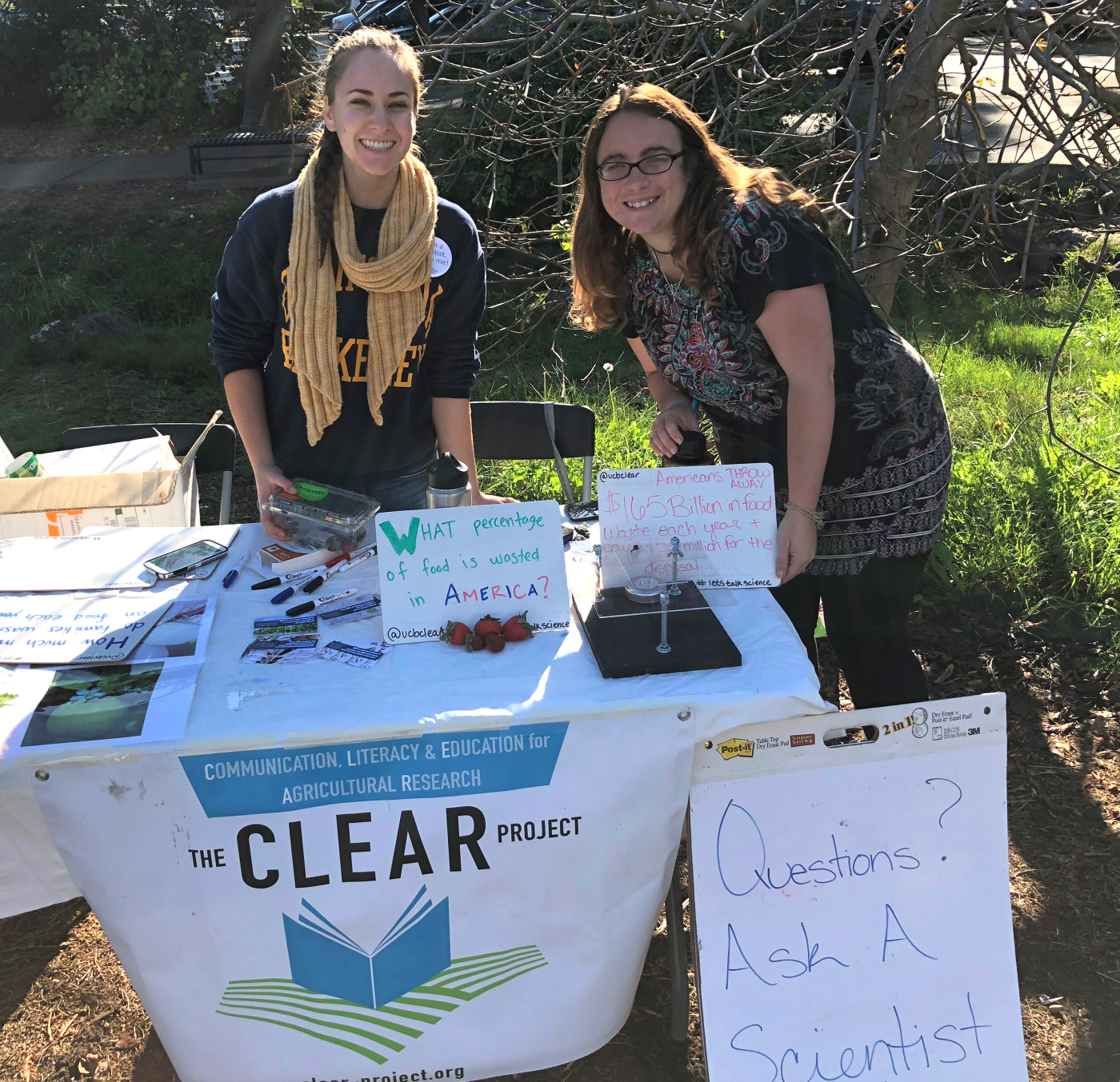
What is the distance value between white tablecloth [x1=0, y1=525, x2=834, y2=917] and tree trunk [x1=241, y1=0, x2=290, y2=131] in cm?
934

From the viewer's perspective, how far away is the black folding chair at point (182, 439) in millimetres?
3180

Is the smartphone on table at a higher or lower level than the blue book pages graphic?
higher

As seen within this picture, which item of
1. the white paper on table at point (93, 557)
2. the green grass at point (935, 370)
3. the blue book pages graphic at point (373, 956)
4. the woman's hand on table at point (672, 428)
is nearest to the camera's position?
the blue book pages graphic at point (373, 956)

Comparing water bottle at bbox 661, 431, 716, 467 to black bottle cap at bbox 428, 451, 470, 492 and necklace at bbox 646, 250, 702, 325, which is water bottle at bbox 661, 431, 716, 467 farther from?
black bottle cap at bbox 428, 451, 470, 492

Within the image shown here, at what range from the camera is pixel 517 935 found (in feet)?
5.53

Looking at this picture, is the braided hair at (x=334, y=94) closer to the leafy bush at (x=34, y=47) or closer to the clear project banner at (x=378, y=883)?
the clear project banner at (x=378, y=883)

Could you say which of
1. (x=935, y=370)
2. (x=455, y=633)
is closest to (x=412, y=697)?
(x=455, y=633)

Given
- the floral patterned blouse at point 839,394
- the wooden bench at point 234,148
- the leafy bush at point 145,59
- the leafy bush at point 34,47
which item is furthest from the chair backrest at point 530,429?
the leafy bush at point 34,47

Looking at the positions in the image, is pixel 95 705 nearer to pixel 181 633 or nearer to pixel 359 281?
pixel 181 633

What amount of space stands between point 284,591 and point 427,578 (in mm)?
352

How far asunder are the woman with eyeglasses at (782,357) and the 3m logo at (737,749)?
41cm

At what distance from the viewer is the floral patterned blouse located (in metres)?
1.89

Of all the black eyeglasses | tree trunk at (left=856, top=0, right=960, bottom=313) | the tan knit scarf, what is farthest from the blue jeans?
tree trunk at (left=856, top=0, right=960, bottom=313)

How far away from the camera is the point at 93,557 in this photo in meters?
2.06
